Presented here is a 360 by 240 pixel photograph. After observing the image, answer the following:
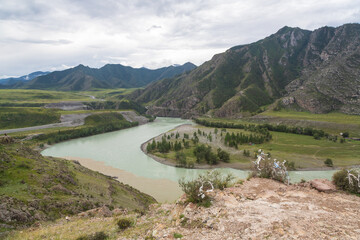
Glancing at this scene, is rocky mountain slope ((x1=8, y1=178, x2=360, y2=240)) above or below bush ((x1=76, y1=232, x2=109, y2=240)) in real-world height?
above

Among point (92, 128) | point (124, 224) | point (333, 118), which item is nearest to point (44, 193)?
point (124, 224)

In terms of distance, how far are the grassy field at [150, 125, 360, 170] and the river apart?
7.12 meters

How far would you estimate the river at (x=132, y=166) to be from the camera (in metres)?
47.4

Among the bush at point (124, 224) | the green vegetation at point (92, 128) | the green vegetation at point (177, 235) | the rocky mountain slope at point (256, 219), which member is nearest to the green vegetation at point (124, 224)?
the bush at point (124, 224)

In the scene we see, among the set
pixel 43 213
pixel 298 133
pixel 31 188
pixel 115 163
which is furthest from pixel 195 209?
pixel 298 133

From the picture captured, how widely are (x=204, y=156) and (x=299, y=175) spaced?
29032 mm

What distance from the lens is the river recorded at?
1868 inches

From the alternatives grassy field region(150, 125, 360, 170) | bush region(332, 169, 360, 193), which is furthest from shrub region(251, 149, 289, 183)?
grassy field region(150, 125, 360, 170)

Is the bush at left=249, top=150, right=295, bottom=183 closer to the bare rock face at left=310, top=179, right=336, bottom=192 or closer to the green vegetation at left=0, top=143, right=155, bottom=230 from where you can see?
the bare rock face at left=310, top=179, right=336, bottom=192

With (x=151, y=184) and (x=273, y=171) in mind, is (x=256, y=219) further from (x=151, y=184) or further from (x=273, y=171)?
(x=151, y=184)

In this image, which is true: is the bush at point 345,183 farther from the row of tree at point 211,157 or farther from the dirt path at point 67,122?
the dirt path at point 67,122

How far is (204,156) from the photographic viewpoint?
65.2 metres

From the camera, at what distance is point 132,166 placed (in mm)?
62125

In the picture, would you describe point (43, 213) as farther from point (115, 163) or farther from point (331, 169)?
point (331, 169)
